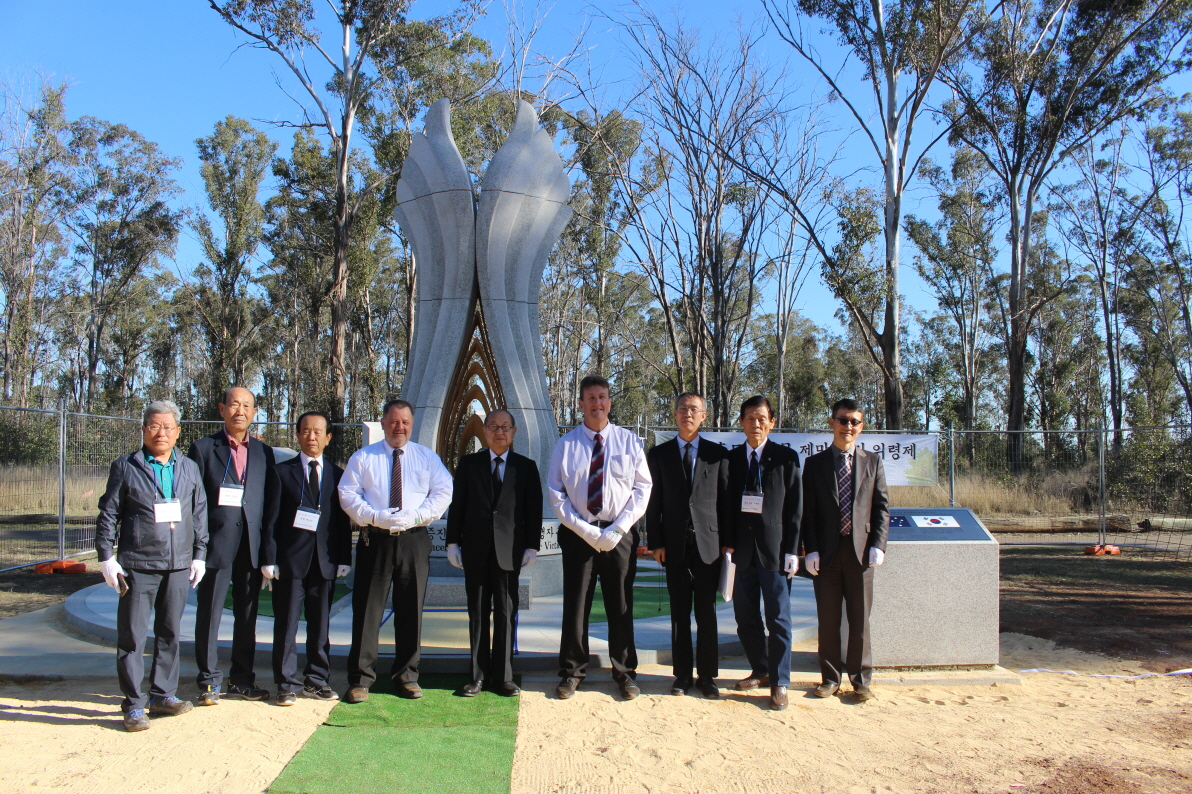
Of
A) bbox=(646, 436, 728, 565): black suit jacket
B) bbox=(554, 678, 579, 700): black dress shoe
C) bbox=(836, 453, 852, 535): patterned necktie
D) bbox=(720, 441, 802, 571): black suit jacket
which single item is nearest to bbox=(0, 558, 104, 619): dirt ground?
bbox=(554, 678, 579, 700): black dress shoe

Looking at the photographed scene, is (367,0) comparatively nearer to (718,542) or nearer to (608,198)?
(608,198)

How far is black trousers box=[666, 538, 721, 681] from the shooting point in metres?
4.15

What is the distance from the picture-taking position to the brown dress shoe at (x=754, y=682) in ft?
14.0

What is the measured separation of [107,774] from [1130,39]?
23773 mm

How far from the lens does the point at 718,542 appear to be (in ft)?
13.7

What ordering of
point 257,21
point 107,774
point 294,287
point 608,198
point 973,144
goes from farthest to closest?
point 294,287 → point 608,198 → point 973,144 → point 257,21 → point 107,774

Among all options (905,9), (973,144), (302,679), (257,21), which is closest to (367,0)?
(257,21)

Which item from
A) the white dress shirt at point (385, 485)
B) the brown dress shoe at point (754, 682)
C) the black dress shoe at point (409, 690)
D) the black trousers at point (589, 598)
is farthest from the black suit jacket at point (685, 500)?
the black dress shoe at point (409, 690)

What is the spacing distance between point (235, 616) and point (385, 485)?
3.22 ft

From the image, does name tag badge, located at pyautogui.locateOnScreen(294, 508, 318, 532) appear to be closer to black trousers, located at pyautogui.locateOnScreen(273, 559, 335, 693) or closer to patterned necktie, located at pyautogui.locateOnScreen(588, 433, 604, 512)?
black trousers, located at pyautogui.locateOnScreen(273, 559, 335, 693)

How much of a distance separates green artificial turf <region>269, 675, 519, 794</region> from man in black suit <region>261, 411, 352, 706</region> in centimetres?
35

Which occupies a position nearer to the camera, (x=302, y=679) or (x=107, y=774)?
(x=107, y=774)

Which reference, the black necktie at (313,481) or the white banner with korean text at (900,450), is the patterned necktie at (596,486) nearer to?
the black necktie at (313,481)

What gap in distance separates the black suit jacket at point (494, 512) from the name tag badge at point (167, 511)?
4.23 feet
